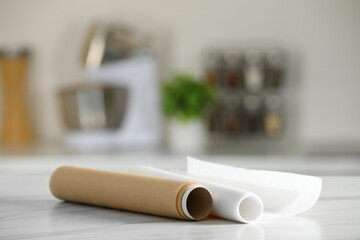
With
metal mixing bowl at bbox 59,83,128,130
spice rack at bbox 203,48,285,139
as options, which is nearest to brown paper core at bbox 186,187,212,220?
metal mixing bowl at bbox 59,83,128,130

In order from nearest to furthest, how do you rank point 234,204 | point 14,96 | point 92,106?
point 234,204
point 92,106
point 14,96

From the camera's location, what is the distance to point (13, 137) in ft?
7.80

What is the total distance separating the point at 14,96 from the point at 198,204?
193cm

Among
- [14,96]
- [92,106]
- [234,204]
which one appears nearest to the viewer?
[234,204]

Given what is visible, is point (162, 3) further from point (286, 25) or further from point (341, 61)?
point (341, 61)

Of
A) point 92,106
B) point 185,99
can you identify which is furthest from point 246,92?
point 92,106

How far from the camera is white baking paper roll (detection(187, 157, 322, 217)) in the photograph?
0.56 metres

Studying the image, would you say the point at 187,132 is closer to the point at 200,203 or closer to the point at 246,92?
the point at 246,92

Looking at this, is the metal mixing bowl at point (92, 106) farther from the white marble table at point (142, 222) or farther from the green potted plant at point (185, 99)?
the white marble table at point (142, 222)

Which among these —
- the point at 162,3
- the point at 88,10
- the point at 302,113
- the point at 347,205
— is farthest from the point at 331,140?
the point at 347,205

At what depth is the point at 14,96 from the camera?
2375 mm

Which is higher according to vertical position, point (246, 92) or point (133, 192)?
point (133, 192)

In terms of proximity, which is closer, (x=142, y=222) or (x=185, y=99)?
(x=142, y=222)

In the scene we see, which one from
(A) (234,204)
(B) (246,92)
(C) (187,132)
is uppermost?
(A) (234,204)
